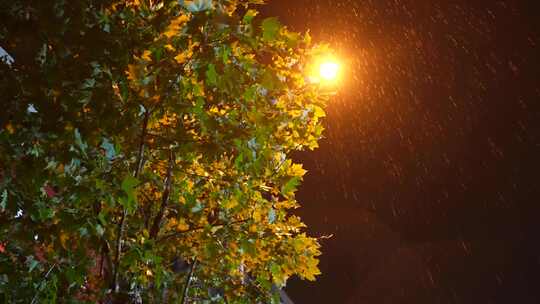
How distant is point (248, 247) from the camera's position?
4082 mm

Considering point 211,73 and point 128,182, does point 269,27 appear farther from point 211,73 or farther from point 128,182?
point 128,182

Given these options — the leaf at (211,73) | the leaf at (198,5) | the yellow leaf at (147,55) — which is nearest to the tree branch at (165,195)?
the yellow leaf at (147,55)

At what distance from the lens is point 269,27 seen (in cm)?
285

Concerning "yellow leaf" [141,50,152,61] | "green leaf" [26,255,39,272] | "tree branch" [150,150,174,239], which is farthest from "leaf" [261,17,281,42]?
"green leaf" [26,255,39,272]

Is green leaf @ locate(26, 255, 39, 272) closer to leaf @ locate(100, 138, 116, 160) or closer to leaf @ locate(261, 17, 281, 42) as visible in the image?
leaf @ locate(100, 138, 116, 160)

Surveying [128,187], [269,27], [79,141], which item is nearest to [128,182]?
[128,187]

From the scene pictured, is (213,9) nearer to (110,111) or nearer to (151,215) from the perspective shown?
(110,111)

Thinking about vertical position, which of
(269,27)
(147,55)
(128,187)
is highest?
(147,55)

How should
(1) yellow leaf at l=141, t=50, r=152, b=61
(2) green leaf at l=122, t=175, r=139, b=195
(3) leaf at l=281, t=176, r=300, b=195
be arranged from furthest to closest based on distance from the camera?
(3) leaf at l=281, t=176, r=300, b=195 < (1) yellow leaf at l=141, t=50, r=152, b=61 < (2) green leaf at l=122, t=175, r=139, b=195

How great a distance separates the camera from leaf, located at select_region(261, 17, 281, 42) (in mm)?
2838

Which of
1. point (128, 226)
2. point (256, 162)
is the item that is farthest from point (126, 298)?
point (256, 162)

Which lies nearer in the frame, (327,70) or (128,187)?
(128,187)

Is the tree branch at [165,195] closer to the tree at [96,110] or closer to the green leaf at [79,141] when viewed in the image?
Result: the tree at [96,110]

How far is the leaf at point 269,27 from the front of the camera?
284cm
